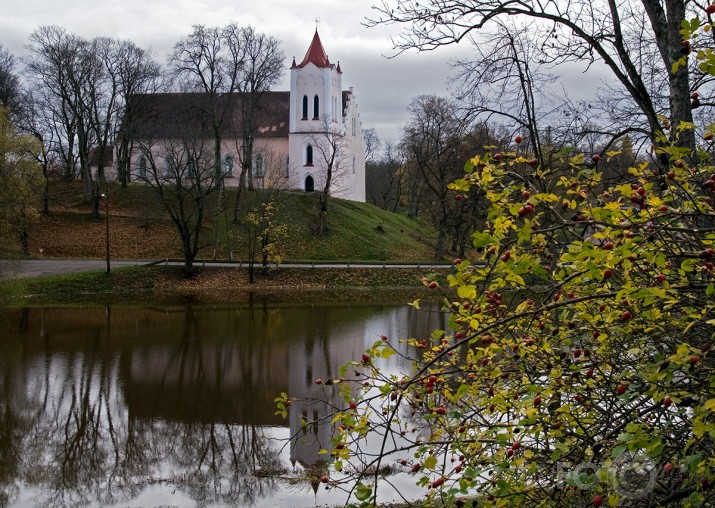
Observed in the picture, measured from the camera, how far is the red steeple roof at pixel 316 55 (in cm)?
5556

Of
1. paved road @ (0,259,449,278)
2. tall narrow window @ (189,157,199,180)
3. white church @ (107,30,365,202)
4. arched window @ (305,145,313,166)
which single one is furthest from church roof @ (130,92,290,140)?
paved road @ (0,259,449,278)

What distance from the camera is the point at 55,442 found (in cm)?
1252

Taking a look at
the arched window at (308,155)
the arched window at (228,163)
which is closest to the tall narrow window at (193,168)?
the arched window at (228,163)

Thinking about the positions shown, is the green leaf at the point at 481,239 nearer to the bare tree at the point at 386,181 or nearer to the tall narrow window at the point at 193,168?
the tall narrow window at the point at 193,168

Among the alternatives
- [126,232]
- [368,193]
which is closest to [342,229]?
[126,232]

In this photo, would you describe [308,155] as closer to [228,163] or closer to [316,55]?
[228,163]

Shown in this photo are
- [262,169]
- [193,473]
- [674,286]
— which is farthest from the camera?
[262,169]

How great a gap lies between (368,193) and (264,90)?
34.8m

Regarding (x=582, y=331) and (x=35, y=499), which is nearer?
(x=582, y=331)

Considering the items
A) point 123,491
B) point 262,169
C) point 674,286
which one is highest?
point 262,169

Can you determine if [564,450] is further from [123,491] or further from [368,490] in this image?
[123,491]

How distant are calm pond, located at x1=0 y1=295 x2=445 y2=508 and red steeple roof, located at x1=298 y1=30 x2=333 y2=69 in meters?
33.1

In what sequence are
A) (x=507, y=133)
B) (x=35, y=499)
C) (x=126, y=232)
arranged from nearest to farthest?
(x=507, y=133) → (x=35, y=499) → (x=126, y=232)

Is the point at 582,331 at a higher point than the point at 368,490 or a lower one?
higher
